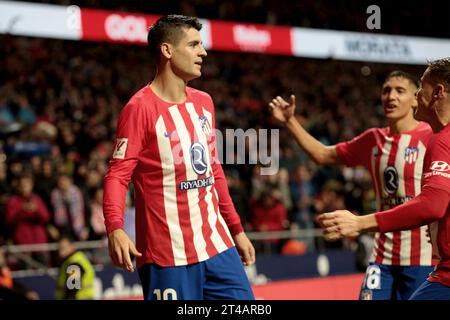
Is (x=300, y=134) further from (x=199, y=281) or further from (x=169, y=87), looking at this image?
(x=199, y=281)

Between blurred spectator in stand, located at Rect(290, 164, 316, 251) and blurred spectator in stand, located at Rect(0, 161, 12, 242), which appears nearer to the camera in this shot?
blurred spectator in stand, located at Rect(0, 161, 12, 242)

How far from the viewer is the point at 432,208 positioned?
3.57 m

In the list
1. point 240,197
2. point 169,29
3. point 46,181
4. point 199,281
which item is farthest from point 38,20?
point 199,281

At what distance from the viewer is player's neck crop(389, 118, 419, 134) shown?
5.73 meters

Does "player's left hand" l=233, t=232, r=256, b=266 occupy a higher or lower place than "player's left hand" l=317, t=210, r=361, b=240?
lower

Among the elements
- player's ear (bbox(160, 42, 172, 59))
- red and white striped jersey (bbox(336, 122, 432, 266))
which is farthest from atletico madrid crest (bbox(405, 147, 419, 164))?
player's ear (bbox(160, 42, 172, 59))

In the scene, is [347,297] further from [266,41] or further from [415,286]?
[266,41]

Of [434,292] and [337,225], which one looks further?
[434,292]

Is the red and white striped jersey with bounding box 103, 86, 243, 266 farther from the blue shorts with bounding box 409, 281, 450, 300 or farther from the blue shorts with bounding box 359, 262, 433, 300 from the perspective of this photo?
the blue shorts with bounding box 359, 262, 433, 300

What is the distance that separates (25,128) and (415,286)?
697 centimetres

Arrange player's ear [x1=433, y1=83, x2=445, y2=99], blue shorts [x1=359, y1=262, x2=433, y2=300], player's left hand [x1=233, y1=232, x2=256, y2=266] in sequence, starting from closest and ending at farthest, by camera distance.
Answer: player's ear [x1=433, y1=83, x2=445, y2=99] < player's left hand [x1=233, y1=232, x2=256, y2=266] < blue shorts [x1=359, y1=262, x2=433, y2=300]

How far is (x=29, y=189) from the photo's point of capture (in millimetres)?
9422

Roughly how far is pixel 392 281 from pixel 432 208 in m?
2.06
